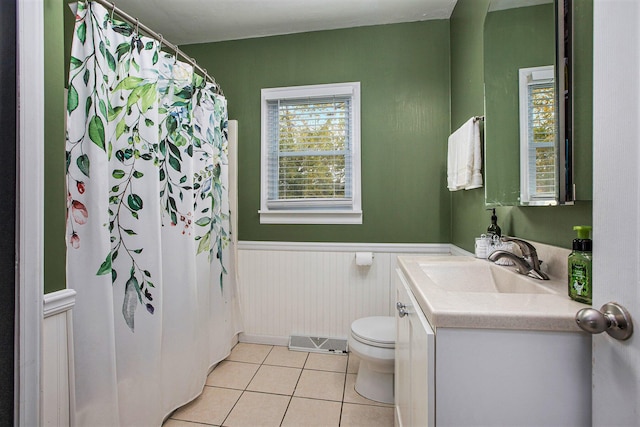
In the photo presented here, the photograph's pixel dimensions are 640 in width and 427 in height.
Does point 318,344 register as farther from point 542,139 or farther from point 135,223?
point 542,139

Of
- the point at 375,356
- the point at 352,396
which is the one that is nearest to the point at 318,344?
the point at 352,396

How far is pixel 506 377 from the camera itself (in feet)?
2.17

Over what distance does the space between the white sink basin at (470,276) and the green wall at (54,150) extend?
1.35 m

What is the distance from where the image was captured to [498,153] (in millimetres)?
1326

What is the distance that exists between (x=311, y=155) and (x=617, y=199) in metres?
1.92

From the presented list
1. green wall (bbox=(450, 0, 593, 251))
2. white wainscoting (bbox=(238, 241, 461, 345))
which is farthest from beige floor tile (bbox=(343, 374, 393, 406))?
green wall (bbox=(450, 0, 593, 251))

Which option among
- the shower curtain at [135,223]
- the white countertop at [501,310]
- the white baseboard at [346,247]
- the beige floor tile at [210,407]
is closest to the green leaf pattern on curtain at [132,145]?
the shower curtain at [135,223]

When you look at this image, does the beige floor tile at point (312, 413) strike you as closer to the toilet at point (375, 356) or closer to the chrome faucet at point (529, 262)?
the toilet at point (375, 356)

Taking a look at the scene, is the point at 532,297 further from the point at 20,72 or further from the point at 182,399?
the point at 182,399

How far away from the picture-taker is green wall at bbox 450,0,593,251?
837 millimetres

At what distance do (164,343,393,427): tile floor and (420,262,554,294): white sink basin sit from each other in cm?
84

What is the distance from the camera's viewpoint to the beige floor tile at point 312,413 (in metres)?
1.50

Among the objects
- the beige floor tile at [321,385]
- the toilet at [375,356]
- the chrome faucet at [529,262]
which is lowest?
the beige floor tile at [321,385]

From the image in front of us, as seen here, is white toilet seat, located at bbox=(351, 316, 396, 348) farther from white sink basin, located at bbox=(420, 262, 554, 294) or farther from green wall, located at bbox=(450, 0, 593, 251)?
green wall, located at bbox=(450, 0, 593, 251)
